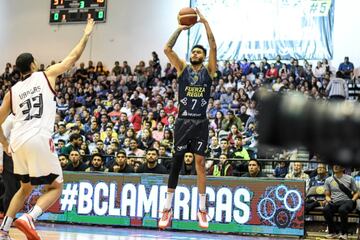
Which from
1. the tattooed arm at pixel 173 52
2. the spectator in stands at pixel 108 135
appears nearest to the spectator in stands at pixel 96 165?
the spectator in stands at pixel 108 135

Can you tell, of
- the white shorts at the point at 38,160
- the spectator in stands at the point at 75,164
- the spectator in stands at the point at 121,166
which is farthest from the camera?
the spectator in stands at the point at 75,164

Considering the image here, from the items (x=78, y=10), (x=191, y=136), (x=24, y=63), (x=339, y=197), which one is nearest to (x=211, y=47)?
(x=191, y=136)

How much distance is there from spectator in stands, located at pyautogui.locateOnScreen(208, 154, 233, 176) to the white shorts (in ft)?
19.4

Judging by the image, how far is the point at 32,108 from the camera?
5.70 meters

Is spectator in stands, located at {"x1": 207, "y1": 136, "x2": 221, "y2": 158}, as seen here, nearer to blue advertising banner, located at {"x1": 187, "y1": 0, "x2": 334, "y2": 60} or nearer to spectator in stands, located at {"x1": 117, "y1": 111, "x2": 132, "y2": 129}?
spectator in stands, located at {"x1": 117, "y1": 111, "x2": 132, "y2": 129}

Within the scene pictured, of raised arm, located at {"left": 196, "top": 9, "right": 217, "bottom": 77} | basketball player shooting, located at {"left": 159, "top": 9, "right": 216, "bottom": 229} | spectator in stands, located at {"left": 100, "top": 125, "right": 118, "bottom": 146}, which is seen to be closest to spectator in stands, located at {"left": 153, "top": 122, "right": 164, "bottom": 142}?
spectator in stands, located at {"left": 100, "top": 125, "right": 118, "bottom": 146}

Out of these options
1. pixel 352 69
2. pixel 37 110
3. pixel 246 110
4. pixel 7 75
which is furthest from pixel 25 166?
pixel 7 75

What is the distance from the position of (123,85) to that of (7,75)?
596cm

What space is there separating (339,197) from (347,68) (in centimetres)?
1144

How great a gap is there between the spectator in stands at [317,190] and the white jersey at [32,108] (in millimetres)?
6109

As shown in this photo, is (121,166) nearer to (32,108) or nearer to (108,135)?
(108,135)

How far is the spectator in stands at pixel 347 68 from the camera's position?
20.3 m

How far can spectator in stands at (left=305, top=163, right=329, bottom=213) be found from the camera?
34.2 ft

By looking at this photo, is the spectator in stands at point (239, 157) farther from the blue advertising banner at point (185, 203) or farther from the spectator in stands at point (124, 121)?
the spectator in stands at point (124, 121)
